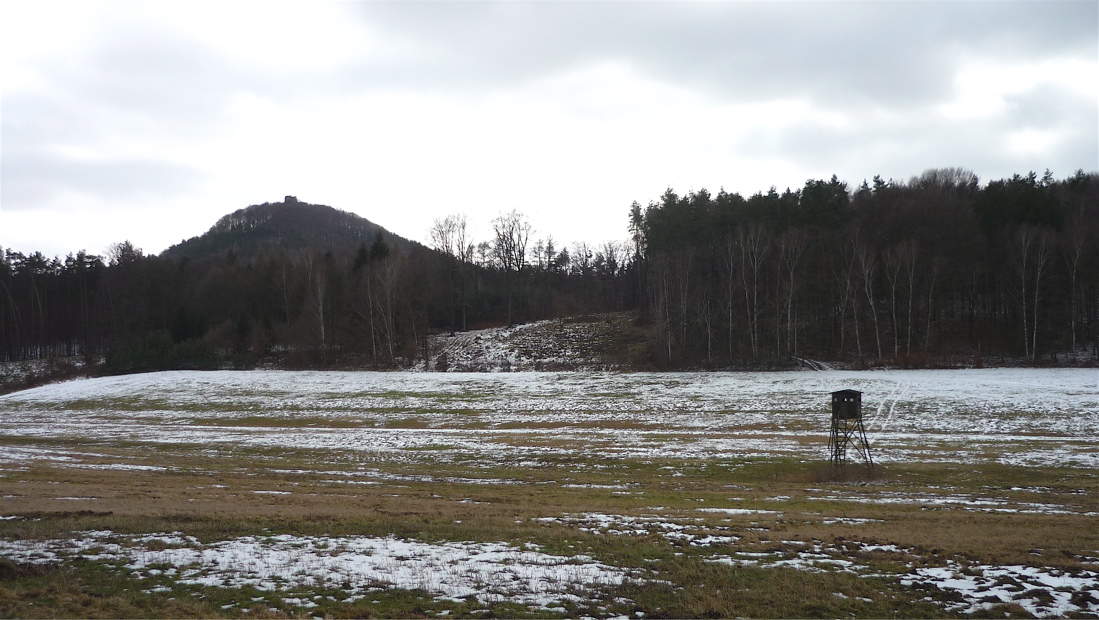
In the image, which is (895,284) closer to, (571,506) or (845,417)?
(845,417)

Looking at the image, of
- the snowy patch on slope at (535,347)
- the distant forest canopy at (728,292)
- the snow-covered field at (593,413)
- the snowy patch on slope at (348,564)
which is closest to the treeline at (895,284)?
the distant forest canopy at (728,292)

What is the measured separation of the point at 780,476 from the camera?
24.3 m

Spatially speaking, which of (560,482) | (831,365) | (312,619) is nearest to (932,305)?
(831,365)

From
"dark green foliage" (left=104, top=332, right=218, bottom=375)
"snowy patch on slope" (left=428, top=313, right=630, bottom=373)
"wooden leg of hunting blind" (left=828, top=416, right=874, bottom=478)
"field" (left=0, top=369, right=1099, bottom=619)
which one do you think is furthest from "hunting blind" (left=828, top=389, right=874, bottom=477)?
"dark green foliage" (left=104, top=332, right=218, bottom=375)

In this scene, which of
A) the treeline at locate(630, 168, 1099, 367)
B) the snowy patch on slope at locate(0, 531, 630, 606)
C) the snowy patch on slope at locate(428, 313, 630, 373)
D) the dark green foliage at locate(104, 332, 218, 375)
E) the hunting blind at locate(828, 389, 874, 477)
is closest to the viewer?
the snowy patch on slope at locate(0, 531, 630, 606)

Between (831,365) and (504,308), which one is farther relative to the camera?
(504,308)

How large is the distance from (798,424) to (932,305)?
33.9m

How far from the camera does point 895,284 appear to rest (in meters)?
58.4

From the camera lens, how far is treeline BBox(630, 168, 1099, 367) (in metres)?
53.9

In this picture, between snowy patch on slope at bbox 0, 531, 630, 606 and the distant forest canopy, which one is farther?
the distant forest canopy

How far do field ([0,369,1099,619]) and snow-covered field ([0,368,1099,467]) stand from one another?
274 millimetres

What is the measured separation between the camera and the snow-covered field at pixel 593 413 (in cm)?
2911

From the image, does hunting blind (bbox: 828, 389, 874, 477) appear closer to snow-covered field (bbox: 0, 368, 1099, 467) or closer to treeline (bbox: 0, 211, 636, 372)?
snow-covered field (bbox: 0, 368, 1099, 467)

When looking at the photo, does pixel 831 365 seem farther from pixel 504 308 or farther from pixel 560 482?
pixel 504 308
